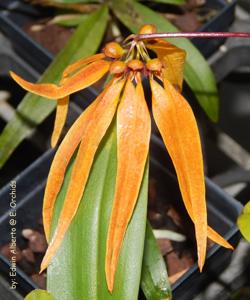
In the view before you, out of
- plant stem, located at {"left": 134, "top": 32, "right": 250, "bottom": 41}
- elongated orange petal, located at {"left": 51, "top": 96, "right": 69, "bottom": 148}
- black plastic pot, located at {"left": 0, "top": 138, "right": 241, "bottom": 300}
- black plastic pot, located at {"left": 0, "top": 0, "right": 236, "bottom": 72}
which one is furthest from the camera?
black plastic pot, located at {"left": 0, "top": 0, "right": 236, "bottom": 72}

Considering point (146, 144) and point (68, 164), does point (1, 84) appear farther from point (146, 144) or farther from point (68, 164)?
point (146, 144)

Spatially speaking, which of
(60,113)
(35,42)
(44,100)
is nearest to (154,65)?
(60,113)

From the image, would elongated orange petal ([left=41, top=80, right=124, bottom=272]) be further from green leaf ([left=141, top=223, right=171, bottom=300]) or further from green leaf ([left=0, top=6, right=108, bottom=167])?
green leaf ([left=0, top=6, right=108, bottom=167])

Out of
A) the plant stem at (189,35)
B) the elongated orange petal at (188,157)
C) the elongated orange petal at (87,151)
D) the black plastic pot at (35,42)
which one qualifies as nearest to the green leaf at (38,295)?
the elongated orange petal at (87,151)

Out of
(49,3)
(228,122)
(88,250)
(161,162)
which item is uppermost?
(49,3)

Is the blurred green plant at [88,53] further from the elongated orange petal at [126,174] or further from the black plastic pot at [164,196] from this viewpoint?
the elongated orange petal at [126,174]

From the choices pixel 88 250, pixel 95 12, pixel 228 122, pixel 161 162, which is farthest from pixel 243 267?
pixel 228 122

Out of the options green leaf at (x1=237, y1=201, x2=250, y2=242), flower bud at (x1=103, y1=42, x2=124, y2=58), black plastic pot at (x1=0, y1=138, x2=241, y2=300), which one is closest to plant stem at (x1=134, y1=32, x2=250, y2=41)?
flower bud at (x1=103, y1=42, x2=124, y2=58)
